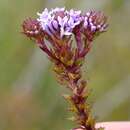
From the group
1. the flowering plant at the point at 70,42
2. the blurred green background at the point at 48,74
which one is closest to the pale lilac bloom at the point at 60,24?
the flowering plant at the point at 70,42

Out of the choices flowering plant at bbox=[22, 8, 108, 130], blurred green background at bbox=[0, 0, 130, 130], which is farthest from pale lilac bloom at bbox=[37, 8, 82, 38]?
blurred green background at bbox=[0, 0, 130, 130]

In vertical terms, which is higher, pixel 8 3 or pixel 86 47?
pixel 8 3

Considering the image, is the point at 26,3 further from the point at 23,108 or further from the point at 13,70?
the point at 23,108

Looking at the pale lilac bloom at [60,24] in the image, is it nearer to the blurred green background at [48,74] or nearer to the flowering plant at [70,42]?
the flowering plant at [70,42]

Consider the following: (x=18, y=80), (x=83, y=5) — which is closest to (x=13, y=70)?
(x=18, y=80)

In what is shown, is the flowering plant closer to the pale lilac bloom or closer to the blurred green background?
the pale lilac bloom

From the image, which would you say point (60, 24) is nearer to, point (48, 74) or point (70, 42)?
point (70, 42)

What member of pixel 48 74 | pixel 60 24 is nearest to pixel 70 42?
pixel 60 24
